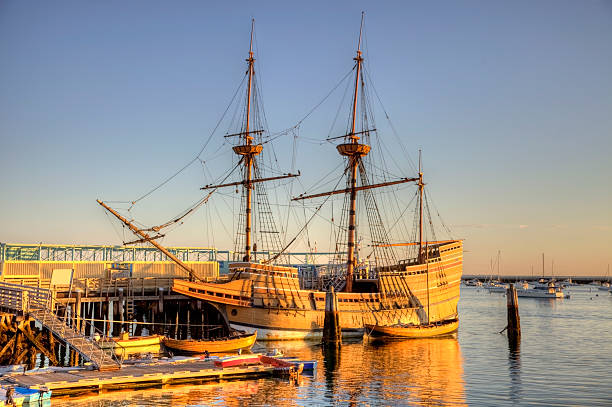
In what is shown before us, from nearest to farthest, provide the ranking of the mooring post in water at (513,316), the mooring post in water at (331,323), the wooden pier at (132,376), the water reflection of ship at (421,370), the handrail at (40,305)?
the wooden pier at (132,376)
the water reflection of ship at (421,370)
the handrail at (40,305)
the mooring post in water at (331,323)
the mooring post in water at (513,316)

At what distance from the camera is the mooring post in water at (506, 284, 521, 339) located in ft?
208

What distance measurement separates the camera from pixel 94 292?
182 ft

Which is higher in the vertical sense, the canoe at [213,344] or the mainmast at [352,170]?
the mainmast at [352,170]

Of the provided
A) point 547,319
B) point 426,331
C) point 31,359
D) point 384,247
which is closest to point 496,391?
point 426,331

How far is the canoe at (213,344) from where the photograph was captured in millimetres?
45938

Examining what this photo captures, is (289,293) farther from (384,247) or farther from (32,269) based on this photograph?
(32,269)

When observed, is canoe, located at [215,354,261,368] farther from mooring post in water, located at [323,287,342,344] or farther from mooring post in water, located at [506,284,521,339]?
mooring post in water, located at [506,284,521,339]

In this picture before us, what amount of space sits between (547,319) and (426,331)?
43.9 metres

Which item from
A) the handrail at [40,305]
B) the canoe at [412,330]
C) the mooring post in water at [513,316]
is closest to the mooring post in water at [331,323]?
the canoe at [412,330]

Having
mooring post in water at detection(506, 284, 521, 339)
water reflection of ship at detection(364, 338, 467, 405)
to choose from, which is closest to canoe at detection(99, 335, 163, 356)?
water reflection of ship at detection(364, 338, 467, 405)

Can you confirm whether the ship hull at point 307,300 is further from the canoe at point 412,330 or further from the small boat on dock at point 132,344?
the small boat on dock at point 132,344

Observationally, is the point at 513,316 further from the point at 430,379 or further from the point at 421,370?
the point at 430,379

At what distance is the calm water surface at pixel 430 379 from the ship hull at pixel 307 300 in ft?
9.81

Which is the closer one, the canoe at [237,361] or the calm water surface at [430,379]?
the calm water surface at [430,379]
